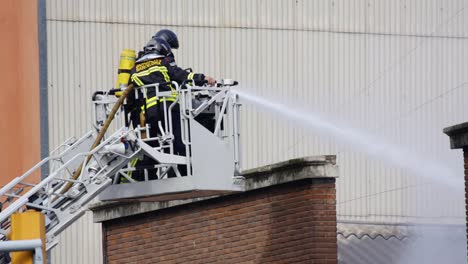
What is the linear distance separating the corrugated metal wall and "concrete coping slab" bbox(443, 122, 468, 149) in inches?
358

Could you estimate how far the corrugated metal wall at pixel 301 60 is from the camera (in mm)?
24328

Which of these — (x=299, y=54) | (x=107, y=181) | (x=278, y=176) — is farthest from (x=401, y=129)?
(x=107, y=181)

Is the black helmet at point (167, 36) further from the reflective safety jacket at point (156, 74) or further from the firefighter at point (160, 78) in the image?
the reflective safety jacket at point (156, 74)

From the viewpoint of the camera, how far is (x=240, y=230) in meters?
15.7

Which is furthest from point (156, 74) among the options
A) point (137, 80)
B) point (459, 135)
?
point (459, 135)

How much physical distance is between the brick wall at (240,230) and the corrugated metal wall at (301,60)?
21.6 ft

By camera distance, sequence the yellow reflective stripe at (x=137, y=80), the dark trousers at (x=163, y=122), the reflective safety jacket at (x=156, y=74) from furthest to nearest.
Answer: the yellow reflective stripe at (x=137, y=80) → the reflective safety jacket at (x=156, y=74) → the dark trousers at (x=163, y=122)

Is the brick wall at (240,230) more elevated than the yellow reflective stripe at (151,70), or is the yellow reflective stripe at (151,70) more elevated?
the yellow reflective stripe at (151,70)

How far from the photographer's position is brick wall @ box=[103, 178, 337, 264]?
47.8 ft

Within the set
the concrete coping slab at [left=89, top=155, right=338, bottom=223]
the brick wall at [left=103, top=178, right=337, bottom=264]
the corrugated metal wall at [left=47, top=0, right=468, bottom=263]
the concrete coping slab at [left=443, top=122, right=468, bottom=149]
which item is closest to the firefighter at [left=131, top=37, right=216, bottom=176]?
the concrete coping slab at [left=89, top=155, right=338, bottom=223]

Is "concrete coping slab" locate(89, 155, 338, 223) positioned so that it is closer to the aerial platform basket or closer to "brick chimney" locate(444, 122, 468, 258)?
the aerial platform basket

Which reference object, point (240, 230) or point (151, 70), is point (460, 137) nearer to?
point (240, 230)

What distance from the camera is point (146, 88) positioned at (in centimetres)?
1440

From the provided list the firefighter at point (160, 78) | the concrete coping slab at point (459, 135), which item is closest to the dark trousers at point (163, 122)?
the firefighter at point (160, 78)
